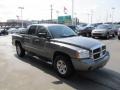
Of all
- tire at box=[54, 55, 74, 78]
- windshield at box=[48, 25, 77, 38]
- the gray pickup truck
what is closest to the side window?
the gray pickup truck

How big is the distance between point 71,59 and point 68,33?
209 cm

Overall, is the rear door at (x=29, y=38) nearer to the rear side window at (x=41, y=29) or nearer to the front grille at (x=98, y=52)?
the rear side window at (x=41, y=29)

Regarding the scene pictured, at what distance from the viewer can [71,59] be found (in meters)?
6.64

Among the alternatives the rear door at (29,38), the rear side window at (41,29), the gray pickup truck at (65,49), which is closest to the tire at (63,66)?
the gray pickup truck at (65,49)

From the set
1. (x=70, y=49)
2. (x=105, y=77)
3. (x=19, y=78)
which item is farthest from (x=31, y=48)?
(x=105, y=77)

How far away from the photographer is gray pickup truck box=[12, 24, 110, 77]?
21.3 ft

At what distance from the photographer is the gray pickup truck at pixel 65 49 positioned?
6.49m

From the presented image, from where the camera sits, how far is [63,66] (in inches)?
278

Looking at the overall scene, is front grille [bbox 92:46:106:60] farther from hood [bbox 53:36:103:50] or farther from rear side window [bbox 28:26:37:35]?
rear side window [bbox 28:26:37:35]

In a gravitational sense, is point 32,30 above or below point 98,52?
above

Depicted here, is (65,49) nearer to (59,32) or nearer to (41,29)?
(59,32)

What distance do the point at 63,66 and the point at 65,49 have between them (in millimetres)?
633

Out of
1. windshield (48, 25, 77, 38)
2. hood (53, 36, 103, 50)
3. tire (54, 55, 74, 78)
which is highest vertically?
windshield (48, 25, 77, 38)

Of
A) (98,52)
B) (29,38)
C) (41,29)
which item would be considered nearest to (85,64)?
(98,52)
